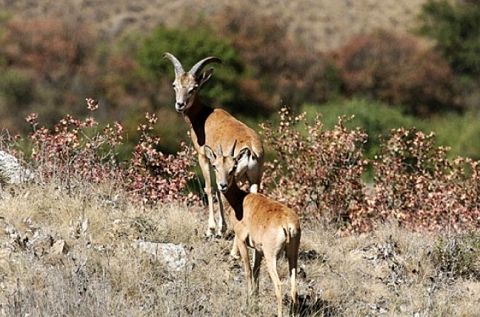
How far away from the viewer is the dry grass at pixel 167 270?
28.9ft

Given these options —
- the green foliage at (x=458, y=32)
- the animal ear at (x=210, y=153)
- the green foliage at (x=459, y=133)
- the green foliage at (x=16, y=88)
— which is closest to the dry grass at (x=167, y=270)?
the animal ear at (x=210, y=153)

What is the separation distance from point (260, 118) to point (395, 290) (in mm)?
33194

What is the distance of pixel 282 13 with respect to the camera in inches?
2422

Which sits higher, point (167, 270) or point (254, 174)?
point (254, 174)

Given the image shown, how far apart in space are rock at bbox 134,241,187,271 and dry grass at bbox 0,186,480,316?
10cm

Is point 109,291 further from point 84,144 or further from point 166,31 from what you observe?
point 166,31

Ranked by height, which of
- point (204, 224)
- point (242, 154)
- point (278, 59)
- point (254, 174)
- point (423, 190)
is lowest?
point (278, 59)

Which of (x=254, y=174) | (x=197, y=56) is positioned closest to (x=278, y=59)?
(x=197, y=56)

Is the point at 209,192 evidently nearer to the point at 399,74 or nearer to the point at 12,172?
the point at 12,172

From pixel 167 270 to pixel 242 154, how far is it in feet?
4.89

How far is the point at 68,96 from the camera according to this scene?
1727 inches

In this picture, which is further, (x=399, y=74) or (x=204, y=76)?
(x=399, y=74)

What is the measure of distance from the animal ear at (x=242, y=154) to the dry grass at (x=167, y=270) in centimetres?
109

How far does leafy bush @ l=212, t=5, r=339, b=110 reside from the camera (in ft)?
163
